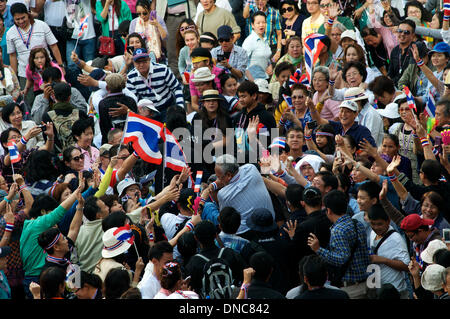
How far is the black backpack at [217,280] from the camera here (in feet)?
25.5

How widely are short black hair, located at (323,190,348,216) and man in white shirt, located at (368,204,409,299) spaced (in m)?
0.37

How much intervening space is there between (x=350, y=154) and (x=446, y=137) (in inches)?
43.4

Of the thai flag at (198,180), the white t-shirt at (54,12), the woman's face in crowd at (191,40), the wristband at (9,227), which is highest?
the white t-shirt at (54,12)

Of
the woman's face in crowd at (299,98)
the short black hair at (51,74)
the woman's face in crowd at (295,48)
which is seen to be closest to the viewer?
the woman's face in crowd at (299,98)

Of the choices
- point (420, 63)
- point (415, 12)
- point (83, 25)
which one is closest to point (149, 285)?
point (420, 63)

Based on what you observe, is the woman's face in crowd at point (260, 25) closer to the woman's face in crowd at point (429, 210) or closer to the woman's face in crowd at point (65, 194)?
the woman's face in crowd at point (65, 194)

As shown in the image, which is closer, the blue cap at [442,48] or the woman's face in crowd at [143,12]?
the blue cap at [442,48]

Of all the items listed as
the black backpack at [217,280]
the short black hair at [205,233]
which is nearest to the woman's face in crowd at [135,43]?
the short black hair at [205,233]

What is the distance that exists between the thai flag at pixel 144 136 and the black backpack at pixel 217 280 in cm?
299

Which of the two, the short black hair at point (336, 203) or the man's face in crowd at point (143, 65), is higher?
the man's face in crowd at point (143, 65)

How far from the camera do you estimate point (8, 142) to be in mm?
11211

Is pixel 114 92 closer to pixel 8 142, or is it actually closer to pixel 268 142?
pixel 8 142

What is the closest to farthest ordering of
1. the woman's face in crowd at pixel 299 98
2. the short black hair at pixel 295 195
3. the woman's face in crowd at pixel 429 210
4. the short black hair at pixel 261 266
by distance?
the short black hair at pixel 261 266 < the short black hair at pixel 295 195 < the woman's face in crowd at pixel 429 210 < the woman's face in crowd at pixel 299 98

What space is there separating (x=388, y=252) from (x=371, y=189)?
2.66ft
